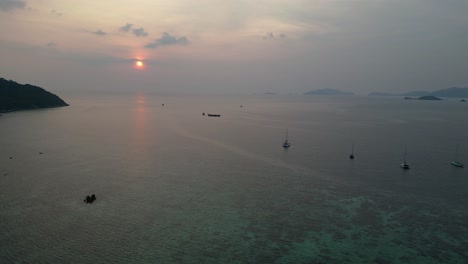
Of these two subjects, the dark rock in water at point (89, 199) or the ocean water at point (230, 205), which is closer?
the ocean water at point (230, 205)

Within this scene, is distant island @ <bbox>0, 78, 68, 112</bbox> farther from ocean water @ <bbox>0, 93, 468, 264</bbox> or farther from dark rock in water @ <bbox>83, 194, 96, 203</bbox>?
dark rock in water @ <bbox>83, 194, 96, 203</bbox>

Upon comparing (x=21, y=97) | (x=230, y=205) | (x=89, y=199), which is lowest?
(x=230, y=205)

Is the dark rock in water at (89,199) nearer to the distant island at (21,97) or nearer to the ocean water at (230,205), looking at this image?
the ocean water at (230,205)

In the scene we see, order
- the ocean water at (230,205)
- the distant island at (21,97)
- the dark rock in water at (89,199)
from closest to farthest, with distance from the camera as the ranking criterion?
the ocean water at (230,205) → the dark rock in water at (89,199) → the distant island at (21,97)

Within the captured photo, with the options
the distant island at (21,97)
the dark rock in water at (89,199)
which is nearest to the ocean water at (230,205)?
the dark rock in water at (89,199)

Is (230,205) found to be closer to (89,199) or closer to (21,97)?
(89,199)

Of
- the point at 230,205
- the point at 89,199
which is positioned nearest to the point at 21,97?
the point at 89,199

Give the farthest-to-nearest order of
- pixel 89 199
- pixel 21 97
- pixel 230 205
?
1. pixel 21 97
2. pixel 89 199
3. pixel 230 205

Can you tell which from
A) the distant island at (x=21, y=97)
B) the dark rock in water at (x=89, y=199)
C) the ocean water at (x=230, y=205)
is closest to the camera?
the ocean water at (x=230, y=205)

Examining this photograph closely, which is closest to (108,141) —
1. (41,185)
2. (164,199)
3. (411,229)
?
(41,185)
